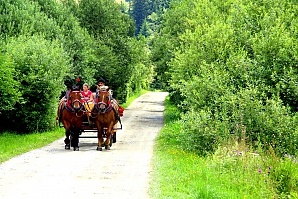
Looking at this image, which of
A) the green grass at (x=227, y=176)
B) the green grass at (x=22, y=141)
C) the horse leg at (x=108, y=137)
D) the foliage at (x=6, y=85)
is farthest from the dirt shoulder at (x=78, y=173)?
Answer: the foliage at (x=6, y=85)

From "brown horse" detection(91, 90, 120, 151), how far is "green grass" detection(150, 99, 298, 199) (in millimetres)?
3597

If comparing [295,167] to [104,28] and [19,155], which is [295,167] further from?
[104,28]

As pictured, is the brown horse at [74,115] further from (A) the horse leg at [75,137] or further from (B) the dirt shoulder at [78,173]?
(B) the dirt shoulder at [78,173]

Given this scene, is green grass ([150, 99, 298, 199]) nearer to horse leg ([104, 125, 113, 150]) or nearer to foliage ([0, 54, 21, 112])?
horse leg ([104, 125, 113, 150])

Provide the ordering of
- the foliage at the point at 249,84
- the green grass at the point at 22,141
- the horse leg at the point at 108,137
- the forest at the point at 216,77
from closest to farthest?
the forest at the point at 216,77
the foliage at the point at 249,84
the green grass at the point at 22,141
the horse leg at the point at 108,137

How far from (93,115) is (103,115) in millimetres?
474

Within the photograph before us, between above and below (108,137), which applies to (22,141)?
below

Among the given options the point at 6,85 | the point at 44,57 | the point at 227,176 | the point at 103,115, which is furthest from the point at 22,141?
the point at 227,176

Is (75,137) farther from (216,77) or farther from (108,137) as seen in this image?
(216,77)

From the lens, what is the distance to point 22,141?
24.8 m

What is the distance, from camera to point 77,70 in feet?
127

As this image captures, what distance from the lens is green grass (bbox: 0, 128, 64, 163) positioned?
66.6ft

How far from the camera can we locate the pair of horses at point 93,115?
20.5 m

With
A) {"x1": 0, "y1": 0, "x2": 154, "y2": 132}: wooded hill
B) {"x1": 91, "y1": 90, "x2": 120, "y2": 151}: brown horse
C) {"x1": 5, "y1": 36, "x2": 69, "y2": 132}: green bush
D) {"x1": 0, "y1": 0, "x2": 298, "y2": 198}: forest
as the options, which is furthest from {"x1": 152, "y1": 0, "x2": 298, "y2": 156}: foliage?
{"x1": 0, "y1": 0, "x2": 154, "y2": 132}: wooded hill
